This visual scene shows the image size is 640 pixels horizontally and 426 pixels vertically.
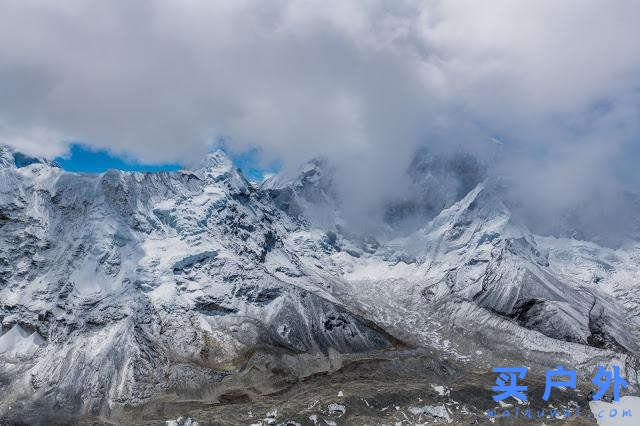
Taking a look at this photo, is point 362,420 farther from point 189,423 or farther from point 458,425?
point 189,423

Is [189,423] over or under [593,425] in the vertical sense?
under

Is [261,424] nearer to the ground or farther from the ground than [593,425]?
nearer to the ground

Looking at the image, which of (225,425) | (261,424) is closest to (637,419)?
(261,424)

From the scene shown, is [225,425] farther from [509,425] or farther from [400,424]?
[509,425]

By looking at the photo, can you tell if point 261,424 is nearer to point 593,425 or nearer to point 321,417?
point 321,417

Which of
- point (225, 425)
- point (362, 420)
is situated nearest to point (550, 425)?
point (362, 420)

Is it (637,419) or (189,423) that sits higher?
(637,419)

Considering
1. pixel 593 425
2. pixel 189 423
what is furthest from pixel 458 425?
pixel 189 423
